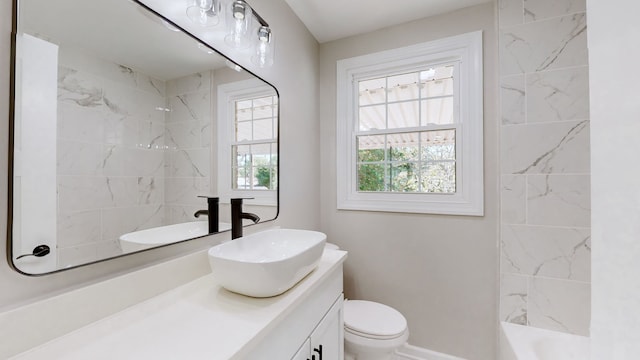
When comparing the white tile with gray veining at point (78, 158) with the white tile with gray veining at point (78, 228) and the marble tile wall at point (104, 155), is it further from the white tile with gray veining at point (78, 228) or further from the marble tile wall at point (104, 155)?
the white tile with gray veining at point (78, 228)

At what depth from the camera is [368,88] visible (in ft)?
7.38

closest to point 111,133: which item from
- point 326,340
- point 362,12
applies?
point 326,340

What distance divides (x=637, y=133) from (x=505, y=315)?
2.06 m

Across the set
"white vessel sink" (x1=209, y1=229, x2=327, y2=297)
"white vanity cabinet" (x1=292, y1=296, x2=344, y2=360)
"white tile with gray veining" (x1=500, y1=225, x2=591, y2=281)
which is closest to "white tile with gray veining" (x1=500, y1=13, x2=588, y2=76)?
"white tile with gray veining" (x1=500, y1=225, x2=591, y2=281)

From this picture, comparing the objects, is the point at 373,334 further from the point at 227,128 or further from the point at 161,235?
the point at 227,128

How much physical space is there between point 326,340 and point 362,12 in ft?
6.73

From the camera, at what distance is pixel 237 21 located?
1.25 m

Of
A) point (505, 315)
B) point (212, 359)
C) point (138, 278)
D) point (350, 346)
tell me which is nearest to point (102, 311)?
point (138, 278)

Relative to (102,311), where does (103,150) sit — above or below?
above

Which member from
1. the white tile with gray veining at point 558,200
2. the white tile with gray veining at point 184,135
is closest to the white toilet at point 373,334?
the white tile with gray veining at point 558,200

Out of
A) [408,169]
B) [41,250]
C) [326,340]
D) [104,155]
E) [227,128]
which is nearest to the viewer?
[41,250]

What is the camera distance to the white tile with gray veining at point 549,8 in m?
1.60

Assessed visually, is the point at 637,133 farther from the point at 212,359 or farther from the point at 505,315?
the point at 505,315

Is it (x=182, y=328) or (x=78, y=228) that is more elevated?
(x=78, y=228)
